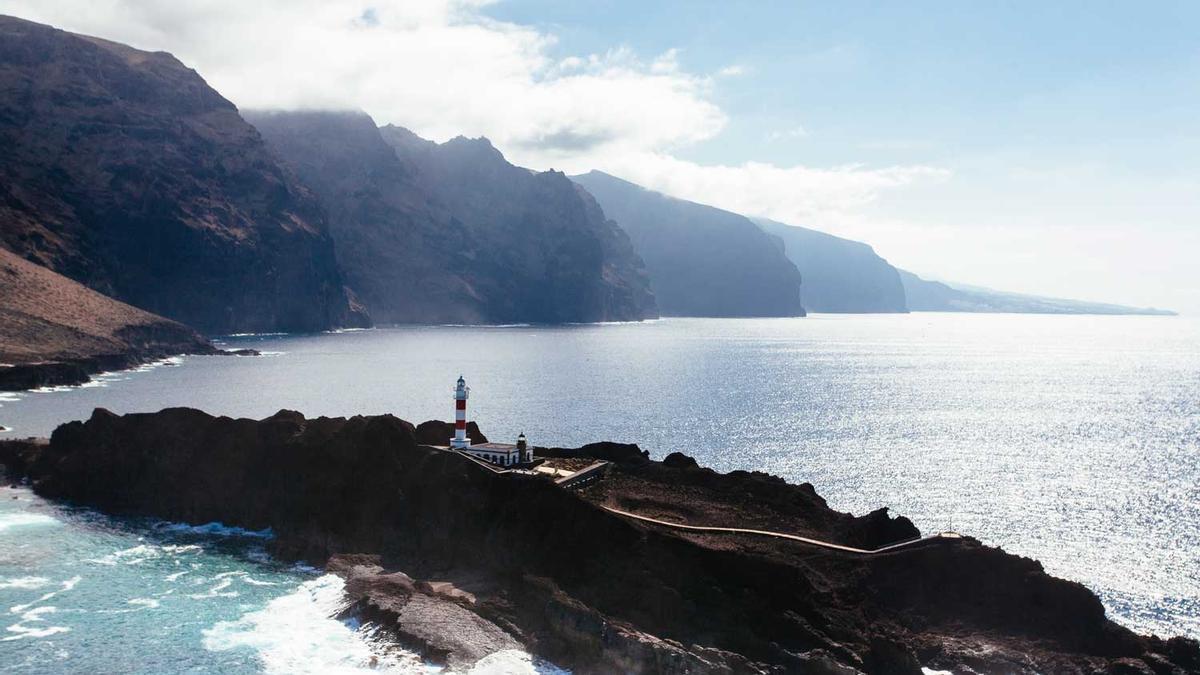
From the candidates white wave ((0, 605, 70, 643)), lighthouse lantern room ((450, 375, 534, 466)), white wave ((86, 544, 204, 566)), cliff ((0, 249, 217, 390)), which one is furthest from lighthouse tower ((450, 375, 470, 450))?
cliff ((0, 249, 217, 390))

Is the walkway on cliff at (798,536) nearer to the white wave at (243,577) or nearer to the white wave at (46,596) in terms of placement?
the white wave at (243,577)

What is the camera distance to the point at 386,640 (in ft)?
143

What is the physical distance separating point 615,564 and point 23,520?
154ft

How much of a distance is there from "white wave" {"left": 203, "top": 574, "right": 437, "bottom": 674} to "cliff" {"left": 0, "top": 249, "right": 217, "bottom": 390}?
108527 mm

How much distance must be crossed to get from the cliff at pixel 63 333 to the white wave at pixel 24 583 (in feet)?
313

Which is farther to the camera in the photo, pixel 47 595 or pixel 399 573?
pixel 399 573

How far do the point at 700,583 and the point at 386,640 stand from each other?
17570 millimetres

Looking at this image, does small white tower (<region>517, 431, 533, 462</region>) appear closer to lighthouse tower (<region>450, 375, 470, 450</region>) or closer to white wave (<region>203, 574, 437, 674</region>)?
lighthouse tower (<region>450, 375, 470, 450</region>)

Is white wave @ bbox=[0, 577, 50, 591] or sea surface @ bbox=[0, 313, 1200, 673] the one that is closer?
sea surface @ bbox=[0, 313, 1200, 673]

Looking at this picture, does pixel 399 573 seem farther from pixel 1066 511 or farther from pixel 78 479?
pixel 1066 511

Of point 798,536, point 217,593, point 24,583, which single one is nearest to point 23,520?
point 24,583

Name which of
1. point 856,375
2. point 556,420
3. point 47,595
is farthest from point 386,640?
point 856,375

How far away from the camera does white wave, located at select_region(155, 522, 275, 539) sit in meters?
61.7

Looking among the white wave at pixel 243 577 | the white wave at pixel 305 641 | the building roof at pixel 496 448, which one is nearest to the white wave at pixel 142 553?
the white wave at pixel 243 577
